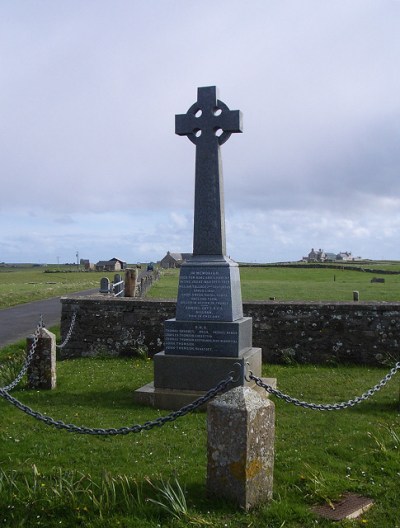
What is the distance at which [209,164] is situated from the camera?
813 cm

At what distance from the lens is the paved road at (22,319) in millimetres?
14961

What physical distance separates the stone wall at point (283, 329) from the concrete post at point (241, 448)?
22.0 ft

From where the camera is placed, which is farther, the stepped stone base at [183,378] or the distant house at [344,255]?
the distant house at [344,255]

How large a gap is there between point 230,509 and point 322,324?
7.24 meters

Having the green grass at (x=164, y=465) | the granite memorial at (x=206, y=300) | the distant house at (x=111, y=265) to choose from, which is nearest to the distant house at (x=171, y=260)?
the distant house at (x=111, y=265)

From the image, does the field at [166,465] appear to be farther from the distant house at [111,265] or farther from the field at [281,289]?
the distant house at [111,265]

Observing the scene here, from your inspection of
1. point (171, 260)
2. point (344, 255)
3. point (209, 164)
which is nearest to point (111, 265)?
point (171, 260)

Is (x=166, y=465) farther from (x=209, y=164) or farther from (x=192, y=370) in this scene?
(x=209, y=164)

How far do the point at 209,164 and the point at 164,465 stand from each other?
4.63 metres

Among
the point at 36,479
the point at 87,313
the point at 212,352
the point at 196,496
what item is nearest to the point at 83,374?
the point at 87,313

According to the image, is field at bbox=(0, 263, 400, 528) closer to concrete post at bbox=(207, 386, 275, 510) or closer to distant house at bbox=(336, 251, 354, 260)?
concrete post at bbox=(207, 386, 275, 510)

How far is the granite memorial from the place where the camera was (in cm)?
761

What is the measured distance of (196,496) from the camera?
4.45 metres

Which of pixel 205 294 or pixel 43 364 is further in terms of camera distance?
pixel 43 364
